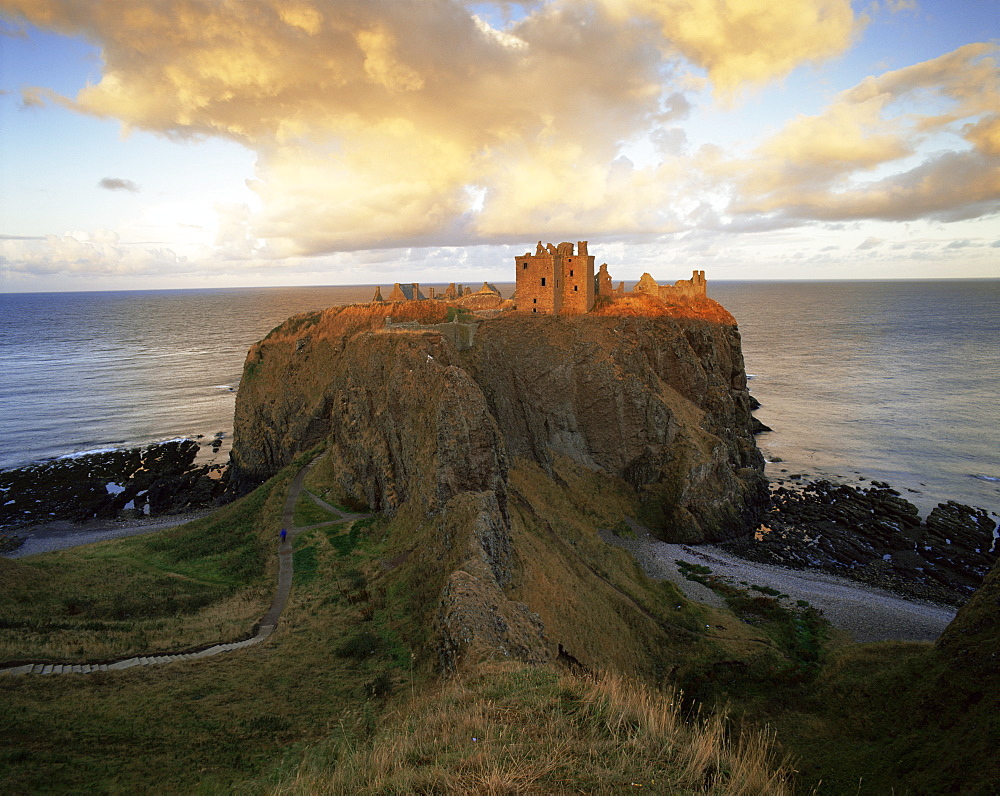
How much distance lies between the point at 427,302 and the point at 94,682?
4139 centimetres

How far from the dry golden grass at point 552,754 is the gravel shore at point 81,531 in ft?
161

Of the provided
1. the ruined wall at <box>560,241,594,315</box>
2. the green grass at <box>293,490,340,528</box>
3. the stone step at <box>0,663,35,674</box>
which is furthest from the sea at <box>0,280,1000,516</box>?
the stone step at <box>0,663,35,674</box>

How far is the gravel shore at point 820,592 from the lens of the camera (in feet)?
108

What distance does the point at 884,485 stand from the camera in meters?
55.3

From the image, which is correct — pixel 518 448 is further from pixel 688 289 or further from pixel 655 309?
pixel 688 289

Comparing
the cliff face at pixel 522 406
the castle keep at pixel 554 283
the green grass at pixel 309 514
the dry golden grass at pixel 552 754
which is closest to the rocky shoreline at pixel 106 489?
the cliff face at pixel 522 406

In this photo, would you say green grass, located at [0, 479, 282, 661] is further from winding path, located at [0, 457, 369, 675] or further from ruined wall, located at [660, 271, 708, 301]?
ruined wall, located at [660, 271, 708, 301]

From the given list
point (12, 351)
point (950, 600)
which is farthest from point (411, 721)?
point (12, 351)

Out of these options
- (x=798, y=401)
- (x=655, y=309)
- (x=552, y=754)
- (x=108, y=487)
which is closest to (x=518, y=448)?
(x=655, y=309)

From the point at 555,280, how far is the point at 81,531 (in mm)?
52309

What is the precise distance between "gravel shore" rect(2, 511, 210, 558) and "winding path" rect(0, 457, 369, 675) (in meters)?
19.0

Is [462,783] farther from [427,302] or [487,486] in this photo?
[427,302]

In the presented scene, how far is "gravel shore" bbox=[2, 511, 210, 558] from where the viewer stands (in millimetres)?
46281

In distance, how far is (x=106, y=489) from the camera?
2259 inches
